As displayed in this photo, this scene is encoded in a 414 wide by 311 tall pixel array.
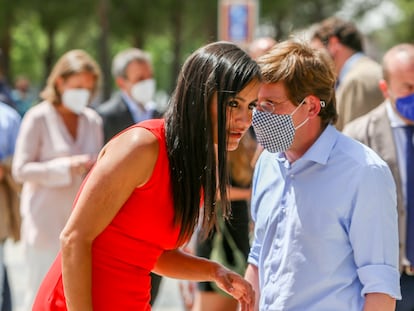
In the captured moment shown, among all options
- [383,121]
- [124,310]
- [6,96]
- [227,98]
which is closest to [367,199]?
[227,98]

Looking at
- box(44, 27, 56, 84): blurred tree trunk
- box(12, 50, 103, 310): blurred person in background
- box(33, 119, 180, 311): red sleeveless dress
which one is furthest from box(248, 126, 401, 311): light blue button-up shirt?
box(44, 27, 56, 84): blurred tree trunk

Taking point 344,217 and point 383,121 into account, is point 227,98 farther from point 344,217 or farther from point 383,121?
point 383,121

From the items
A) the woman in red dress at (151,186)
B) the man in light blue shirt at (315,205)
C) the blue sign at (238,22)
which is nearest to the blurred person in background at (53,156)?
the man in light blue shirt at (315,205)

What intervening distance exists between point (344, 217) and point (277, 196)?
31cm

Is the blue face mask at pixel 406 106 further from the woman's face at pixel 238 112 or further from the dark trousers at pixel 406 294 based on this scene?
the woman's face at pixel 238 112

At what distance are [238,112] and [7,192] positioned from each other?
352 cm

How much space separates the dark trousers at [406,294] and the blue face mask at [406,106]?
795 millimetres

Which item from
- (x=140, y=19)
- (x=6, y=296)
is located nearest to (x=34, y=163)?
(x=6, y=296)

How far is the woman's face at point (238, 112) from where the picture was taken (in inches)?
102

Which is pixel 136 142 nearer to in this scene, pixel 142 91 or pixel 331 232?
pixel 331 232

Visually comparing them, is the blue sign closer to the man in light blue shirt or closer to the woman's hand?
the man in light blue shirt

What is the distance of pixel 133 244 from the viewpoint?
2592 millimetres

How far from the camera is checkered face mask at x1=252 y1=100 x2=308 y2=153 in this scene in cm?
298

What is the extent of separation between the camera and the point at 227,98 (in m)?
2.57
